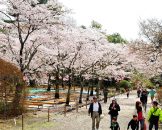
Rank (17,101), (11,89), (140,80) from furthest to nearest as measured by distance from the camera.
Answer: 1. (140,80)
2. (17,101)
3. (11,89)

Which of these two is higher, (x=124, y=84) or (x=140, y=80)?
(x=140, y=80)

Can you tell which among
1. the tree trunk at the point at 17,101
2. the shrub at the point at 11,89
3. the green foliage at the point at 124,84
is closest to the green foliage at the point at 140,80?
the green foliage at the point at 124,84

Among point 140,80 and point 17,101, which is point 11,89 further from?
point 140,80

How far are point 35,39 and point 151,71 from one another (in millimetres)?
28394

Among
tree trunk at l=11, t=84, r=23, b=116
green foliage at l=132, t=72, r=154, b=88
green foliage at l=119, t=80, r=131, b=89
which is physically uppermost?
green foliage at l=132, t=72, r=154, b=88

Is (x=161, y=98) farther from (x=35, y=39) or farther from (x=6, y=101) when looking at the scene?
(x=6, y=101)

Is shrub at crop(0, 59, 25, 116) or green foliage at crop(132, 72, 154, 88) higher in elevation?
green foliage at crop(132, 72, 154, 88)

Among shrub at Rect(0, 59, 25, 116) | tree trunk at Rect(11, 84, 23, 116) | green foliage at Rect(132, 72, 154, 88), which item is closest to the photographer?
shrub at Rect(0, 59, 25, 116)

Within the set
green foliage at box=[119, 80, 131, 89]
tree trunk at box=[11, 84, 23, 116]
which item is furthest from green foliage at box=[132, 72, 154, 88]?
tree trunk at box=[11, 84, 23, 116]

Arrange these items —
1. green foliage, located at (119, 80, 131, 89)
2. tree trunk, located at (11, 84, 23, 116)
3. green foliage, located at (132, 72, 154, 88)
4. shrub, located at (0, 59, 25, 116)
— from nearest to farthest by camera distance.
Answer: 1. shrub, located at (0, 59, 25, 116)
2. tree trunk, located at (11, 84, 23, 116)
3. green foliage, located at (119, 80, 131, 89)
4. green foliage, located at (132, 72, 154, 88)

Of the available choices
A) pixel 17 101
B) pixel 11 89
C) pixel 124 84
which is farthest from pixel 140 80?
pixel 11 89

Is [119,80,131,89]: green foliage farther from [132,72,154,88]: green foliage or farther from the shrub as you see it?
the shrub

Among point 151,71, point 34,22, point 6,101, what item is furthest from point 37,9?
point 151,71

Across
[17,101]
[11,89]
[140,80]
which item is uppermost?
[140,80]
